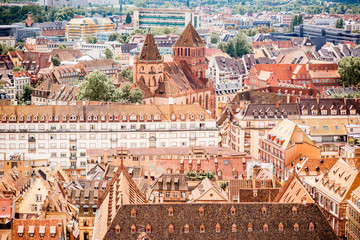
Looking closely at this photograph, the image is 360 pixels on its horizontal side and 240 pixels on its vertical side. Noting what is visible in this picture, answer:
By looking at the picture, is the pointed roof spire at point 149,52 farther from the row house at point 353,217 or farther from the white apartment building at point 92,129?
the row house at point 353,217

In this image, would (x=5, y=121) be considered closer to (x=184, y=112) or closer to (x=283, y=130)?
(x=184, y=112)

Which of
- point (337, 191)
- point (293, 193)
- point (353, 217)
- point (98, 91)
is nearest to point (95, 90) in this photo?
point (98, 91)

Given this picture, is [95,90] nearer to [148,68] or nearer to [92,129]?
[148,68]

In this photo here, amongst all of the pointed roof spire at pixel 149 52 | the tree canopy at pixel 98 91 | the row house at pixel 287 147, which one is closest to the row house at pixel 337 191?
the row house at pixel 287 147

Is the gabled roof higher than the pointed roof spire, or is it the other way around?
the pointed roof spire

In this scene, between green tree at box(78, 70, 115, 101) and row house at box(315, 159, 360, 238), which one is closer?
row house at box(315, 159, 360, 238)

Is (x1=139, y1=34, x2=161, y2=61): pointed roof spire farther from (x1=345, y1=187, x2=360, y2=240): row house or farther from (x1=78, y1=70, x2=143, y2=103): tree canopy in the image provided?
(x1=345, y1=187, x2=360, y2=240): row house

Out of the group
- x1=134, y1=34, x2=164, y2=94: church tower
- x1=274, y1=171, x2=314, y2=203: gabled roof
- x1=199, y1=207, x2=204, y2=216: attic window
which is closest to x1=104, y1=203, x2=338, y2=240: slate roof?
x1=199, y1=207, x2=204, y2=216: attic window
